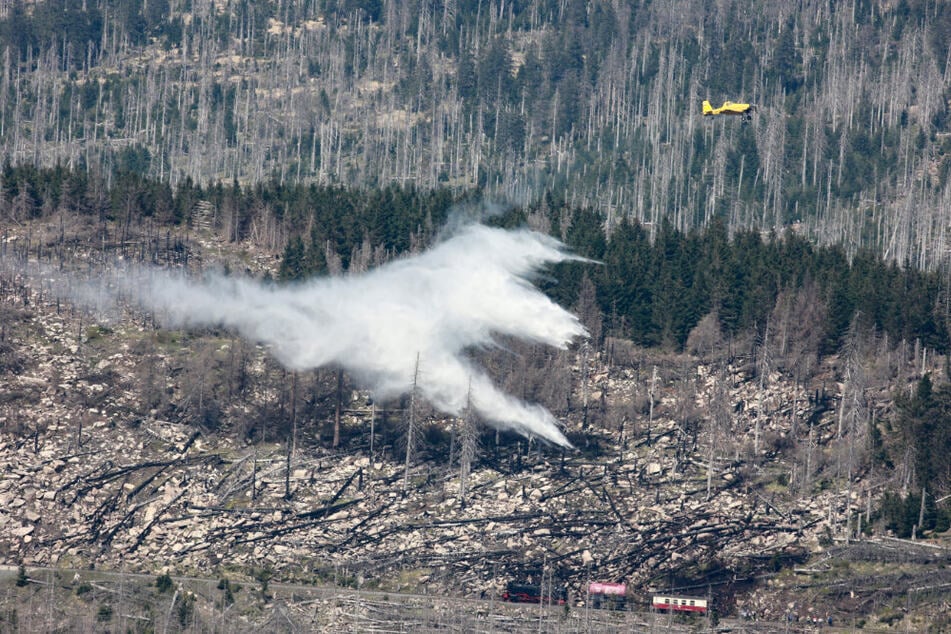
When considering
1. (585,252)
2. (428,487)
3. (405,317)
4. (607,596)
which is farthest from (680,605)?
(585,252)

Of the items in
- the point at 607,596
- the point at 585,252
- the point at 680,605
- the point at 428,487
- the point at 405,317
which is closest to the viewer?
the point at 680,605

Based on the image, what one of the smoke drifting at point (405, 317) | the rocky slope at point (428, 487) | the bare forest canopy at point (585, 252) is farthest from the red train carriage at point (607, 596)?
the bare forest canopy at point (585, 252)

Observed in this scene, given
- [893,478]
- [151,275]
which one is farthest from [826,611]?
[151,275]

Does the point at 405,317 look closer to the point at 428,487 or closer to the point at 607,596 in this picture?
the point at 428,487

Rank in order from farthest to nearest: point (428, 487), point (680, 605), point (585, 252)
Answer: point (585, 252)
point (428, 487)
point (680, 605)

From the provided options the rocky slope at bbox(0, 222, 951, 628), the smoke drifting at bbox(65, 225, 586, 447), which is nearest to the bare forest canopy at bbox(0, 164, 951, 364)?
the smoke drifting at bbox(65, 225, 586, 447)

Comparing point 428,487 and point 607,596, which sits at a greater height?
point 428,487

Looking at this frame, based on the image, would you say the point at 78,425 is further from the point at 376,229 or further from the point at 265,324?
the point at 376,229
